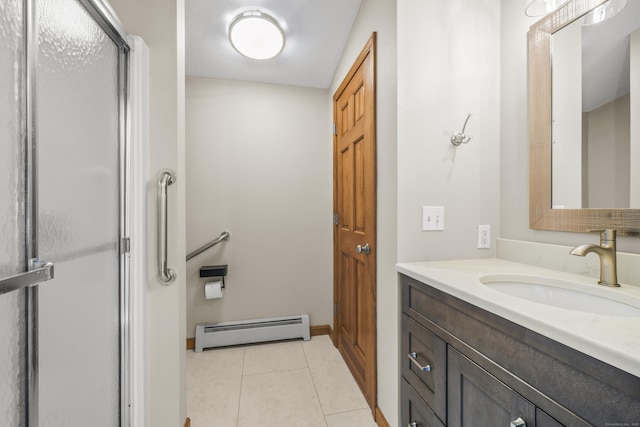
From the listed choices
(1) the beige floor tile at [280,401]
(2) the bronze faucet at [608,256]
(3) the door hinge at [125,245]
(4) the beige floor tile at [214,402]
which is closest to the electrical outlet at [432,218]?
(2) the bronze faucet at [608,256]

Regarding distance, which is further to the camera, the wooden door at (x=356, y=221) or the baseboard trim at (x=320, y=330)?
the baseboard trim at (x=320, y=330)

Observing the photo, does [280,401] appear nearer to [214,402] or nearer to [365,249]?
[214,402]

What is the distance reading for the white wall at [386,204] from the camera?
1.25 meters

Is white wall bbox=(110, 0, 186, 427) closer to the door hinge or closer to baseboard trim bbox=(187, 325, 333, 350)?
the door hinge

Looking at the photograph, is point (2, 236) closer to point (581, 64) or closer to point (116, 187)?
point (116, 187)

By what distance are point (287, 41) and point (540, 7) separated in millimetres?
1447

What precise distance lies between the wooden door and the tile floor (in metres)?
0.13

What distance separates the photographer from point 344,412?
1.50m

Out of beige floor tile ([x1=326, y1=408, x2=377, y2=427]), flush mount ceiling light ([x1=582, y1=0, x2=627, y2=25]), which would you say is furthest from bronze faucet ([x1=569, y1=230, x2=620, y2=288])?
beige floor tile ([x1=326, y1=408, x2=377, y2=427])

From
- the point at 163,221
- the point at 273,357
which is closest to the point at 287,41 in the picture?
the point at 163,221

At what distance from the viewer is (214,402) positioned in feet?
5.15

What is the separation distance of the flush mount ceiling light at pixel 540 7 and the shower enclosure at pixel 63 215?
1745 millimetres

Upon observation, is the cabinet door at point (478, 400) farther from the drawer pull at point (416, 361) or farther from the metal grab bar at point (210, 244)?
the metal grab bar at point (210, 244)

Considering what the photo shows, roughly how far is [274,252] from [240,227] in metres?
0.38
